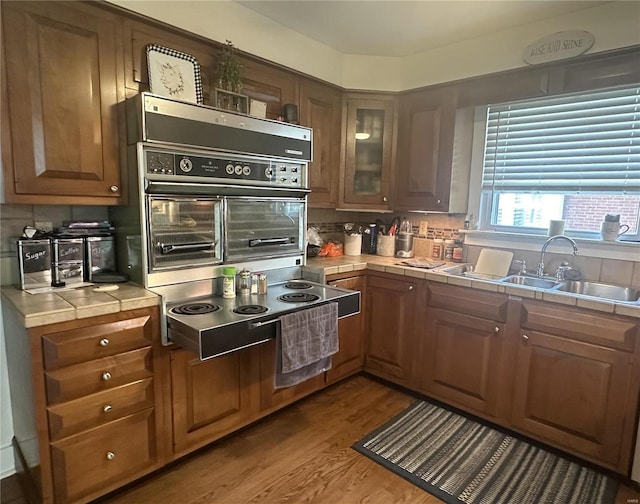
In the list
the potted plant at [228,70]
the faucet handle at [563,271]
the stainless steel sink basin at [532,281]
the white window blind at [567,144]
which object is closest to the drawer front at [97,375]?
the potted plant at [228,70]

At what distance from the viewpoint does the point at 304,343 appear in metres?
1.90

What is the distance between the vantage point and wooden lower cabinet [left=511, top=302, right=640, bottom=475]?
71.9 inches

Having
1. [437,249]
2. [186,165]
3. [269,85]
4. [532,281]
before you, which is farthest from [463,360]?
[269,85]

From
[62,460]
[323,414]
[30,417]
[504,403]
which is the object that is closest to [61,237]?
[30,417]

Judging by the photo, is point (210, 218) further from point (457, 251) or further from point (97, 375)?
point (457, 251)

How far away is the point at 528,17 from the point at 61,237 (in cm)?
279

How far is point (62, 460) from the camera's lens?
1.50 m

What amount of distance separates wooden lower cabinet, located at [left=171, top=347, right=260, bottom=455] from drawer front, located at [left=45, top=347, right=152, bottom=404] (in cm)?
15

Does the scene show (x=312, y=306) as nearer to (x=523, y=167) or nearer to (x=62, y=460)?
(x=62, y=460)

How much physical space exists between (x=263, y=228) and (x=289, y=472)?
1280 mm

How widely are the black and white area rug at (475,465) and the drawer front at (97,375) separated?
3.97ft

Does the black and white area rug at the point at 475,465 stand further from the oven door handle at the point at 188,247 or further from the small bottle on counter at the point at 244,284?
the oven door handle at the point at 188,247

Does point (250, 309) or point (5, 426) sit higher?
point (250, 309)

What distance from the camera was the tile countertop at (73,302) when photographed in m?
1.41
